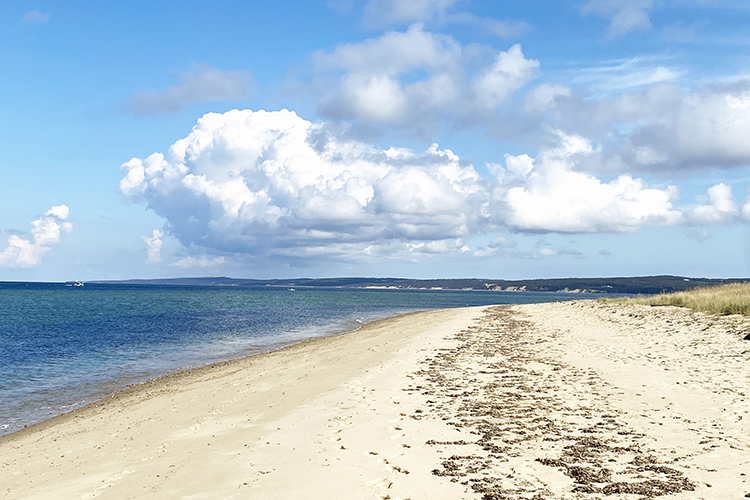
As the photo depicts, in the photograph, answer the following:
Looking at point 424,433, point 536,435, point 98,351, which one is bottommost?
point 98,351

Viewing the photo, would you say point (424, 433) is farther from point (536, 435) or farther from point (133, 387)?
point (133, 387)

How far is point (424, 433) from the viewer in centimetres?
966

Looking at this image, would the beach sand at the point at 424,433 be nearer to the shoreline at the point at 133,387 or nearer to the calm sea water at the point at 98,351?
the shoreline at the point at 133,387

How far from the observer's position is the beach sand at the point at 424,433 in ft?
24.0

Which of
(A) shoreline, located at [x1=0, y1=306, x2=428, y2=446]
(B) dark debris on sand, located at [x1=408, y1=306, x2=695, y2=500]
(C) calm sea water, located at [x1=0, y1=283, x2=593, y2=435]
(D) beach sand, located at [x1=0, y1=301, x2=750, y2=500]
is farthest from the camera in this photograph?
(C) calm sea water, located at [x1=0, y1=283, x2=593, y2=435]

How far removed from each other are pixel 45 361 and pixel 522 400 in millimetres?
25330

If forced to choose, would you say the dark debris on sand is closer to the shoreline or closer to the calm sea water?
the shoreline

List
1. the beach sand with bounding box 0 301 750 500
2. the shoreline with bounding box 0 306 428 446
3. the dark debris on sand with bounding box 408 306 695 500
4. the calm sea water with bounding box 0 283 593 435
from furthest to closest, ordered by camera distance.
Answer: the calm sea water with bounding box 0 283 593 435
the shoreline with bounding box 0 306 428 446
the beach sand with bounding box 0 301 750 500
the dark debris on sand with bounding box 408 306 695 500

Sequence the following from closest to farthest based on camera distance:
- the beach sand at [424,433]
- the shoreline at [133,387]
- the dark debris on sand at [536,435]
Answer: the dark debris on sand at [536,435] < the beach sand at [424,433] < the shoreline at [133,387]

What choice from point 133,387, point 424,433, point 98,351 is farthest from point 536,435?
point 98,351

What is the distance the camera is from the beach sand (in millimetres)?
7328

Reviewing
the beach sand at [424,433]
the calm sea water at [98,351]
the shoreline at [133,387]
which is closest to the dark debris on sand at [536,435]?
the beach sand at [424,433]

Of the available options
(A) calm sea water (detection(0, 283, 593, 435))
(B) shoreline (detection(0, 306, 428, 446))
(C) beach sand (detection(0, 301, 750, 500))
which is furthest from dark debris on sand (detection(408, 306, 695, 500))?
(A) calm sea water (detection(0, 283, 593, 435))

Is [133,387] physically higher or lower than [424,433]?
lower
